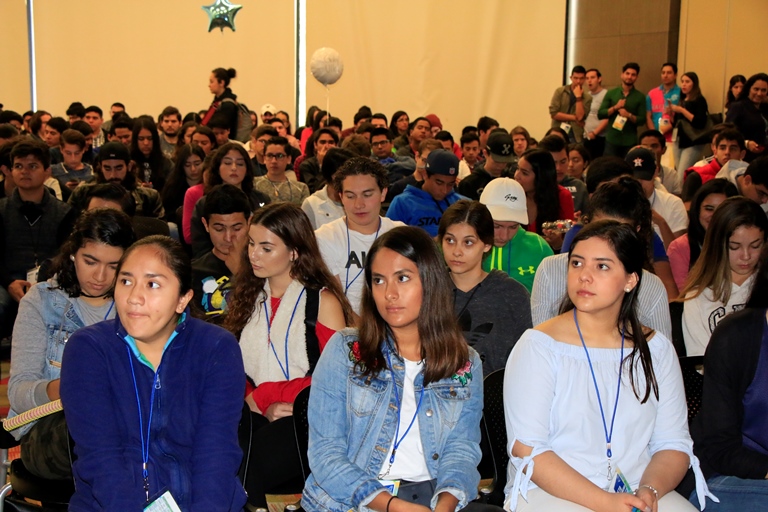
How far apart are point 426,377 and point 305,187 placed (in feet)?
14.0

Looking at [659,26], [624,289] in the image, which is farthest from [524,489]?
[659,26]

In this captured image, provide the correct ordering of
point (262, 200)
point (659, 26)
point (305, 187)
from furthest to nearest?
point (659, 26) < point (305, 187) < point (262, 200)

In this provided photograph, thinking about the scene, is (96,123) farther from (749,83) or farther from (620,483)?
(620,483)

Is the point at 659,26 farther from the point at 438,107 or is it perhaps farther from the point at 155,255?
the point at 155,255

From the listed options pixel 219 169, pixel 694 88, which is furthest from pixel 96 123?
pixel 694 88

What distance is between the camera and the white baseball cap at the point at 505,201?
12.8 feet

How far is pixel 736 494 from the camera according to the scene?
2.39m

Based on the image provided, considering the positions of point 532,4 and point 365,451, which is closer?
point 365,451

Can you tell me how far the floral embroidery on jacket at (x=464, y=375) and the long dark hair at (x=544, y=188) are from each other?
9.90ft

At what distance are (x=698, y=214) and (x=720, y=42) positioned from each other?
659cm

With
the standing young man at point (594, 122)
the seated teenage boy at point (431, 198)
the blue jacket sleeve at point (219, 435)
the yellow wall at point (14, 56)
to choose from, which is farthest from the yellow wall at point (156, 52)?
the blue jacket sleeve at point (219, 435)

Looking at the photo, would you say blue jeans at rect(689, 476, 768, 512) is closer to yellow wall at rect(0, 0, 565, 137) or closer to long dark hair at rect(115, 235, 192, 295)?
long dark hair at rect(115, 235, 192, 295)

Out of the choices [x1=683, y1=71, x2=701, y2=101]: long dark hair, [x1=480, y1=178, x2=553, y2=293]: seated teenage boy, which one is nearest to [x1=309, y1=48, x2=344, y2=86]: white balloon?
[x1=683, y1=71, x2=701, y2=101]: long dark hair

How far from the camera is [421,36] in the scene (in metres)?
11.8
